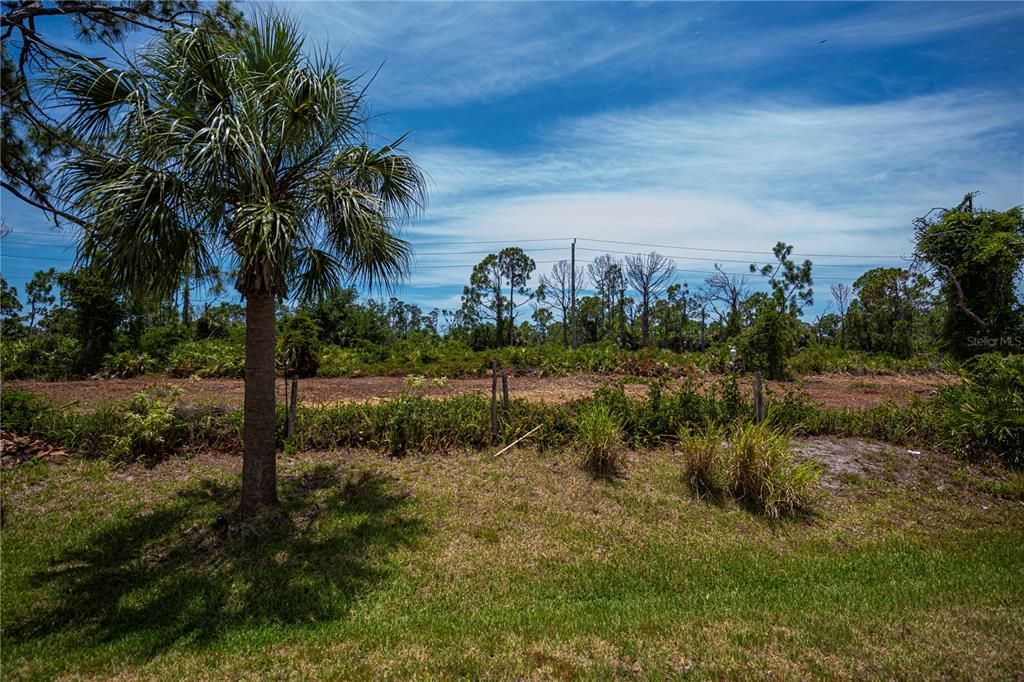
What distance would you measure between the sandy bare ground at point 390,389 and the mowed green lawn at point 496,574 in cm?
345

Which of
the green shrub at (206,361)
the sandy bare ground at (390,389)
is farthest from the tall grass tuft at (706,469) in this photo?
the green shrub at (206,361)

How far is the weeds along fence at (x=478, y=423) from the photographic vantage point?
7977 mm

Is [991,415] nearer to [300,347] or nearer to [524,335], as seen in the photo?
[300,347]

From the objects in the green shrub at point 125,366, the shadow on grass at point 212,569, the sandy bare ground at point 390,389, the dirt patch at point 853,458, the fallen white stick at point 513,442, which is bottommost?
the shadow on grass at point 212,569

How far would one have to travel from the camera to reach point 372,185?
6.38 metres

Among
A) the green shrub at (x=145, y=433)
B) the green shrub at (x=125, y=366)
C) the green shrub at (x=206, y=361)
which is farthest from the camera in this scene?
the green shrub at (x=206, y=361)

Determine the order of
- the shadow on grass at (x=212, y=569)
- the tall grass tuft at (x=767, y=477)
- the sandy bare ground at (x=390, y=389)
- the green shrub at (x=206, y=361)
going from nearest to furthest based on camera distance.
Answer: the shadow on grass at (x=212, y=569) < the tall grass tuft at (x=767, y=477) < the sandy bare ground at (x=390, y=389) < the green shrub at (x=206, y=361)

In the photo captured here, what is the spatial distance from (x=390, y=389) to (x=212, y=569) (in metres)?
8.56

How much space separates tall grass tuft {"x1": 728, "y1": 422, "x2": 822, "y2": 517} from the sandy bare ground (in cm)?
418

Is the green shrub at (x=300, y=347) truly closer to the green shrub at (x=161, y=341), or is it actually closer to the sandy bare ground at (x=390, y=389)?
the sandy bare ground at (x=390, y=389)

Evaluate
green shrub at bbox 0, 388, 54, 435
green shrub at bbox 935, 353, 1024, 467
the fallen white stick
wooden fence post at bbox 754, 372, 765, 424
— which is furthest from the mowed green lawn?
wooden fence post at bbox 754, 372, 765, 424

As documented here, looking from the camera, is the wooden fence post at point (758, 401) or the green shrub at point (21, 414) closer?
the green shrub at point (21, 414)

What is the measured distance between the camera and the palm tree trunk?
19.9ft

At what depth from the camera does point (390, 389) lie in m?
13.8
